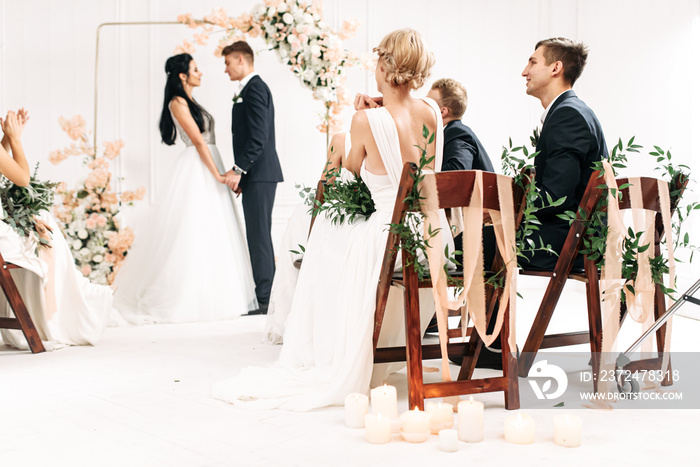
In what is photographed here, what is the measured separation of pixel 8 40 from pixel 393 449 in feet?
18.2

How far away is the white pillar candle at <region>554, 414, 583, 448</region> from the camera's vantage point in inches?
88.4

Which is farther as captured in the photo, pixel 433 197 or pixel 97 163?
pixel 97 163

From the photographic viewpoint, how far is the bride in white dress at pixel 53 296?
3969 millimetres

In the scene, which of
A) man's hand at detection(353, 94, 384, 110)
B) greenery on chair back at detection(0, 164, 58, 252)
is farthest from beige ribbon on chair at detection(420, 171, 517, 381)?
greenery on chair back at detection(0, 164, 58, 252)

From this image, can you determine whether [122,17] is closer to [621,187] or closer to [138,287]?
[138,287]

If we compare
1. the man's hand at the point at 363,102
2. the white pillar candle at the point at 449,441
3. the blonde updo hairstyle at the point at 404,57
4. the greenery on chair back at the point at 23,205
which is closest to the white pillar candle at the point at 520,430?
the white pillar candle at the point at 449,441

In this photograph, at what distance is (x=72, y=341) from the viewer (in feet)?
13.4

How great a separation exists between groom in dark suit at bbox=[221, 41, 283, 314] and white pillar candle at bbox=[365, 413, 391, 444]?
122 inches

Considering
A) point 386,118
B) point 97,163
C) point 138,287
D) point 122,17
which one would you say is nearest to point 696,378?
point 386,118

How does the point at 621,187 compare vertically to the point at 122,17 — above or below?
below

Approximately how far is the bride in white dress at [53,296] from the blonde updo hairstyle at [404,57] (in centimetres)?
227

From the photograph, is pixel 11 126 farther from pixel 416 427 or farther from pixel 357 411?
pixel 416 427

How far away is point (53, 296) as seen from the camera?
13.3 feet

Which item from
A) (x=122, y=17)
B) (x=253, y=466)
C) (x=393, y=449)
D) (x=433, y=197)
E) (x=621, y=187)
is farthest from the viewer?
(x=122, y=17)
